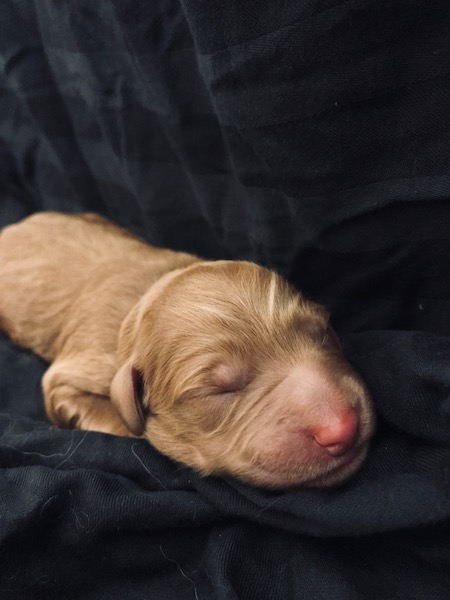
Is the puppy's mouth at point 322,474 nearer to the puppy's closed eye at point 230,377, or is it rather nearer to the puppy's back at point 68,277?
the puppy's closed eye at point 230,377

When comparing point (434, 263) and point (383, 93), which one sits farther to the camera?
point (434, 263)

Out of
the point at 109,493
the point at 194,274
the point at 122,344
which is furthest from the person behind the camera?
the point at 122,344

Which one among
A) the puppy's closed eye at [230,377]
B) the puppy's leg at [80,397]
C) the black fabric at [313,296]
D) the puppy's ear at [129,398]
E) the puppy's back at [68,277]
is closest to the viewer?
the black fabric at [313,296]

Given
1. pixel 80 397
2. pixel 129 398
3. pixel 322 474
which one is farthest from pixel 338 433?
pixel 80 397

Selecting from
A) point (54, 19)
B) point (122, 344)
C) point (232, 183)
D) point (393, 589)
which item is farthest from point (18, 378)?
point (393, 589)

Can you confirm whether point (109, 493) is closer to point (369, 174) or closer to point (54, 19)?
point (369, 174)

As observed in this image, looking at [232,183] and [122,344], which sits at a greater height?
[232,183]

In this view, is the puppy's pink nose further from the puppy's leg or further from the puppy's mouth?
the puppy's leg

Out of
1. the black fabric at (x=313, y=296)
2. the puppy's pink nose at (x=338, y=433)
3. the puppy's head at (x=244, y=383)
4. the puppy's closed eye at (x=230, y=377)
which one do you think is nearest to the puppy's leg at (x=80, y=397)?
the black fabric at (x=313, y=296)
